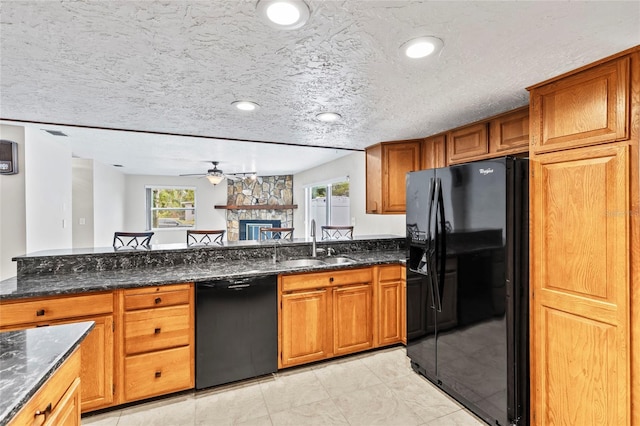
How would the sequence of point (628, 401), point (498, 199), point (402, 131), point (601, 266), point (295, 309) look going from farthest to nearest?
point (402, 131) < point (295, 309) < point (498, 199) < point (601, 266) < point (628, 401)

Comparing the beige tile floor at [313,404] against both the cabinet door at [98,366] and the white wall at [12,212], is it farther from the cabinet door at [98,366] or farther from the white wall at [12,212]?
the white wall at [12,212]

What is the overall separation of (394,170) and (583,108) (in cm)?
195

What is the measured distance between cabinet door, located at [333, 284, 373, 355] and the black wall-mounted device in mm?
3313

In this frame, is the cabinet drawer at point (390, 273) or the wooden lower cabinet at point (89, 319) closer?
the wooden lower cabinet at point (89, 319)

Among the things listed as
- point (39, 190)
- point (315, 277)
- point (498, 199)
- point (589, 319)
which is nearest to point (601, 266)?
point (589, 319)

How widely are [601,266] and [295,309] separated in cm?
209

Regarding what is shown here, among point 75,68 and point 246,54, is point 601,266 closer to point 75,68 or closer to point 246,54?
point 246,54

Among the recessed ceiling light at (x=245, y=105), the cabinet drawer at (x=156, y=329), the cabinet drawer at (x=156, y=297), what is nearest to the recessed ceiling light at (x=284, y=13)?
the recessed ceiling light at (x=245, y=105)

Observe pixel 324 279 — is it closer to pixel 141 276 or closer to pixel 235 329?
pixel 235 329

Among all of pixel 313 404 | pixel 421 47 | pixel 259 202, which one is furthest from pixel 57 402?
pixel 259 202

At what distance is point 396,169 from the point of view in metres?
3.54

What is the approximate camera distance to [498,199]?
1.92m

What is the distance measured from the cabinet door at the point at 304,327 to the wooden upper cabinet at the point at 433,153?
5.92ft

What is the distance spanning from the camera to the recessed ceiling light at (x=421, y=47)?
1.42m
